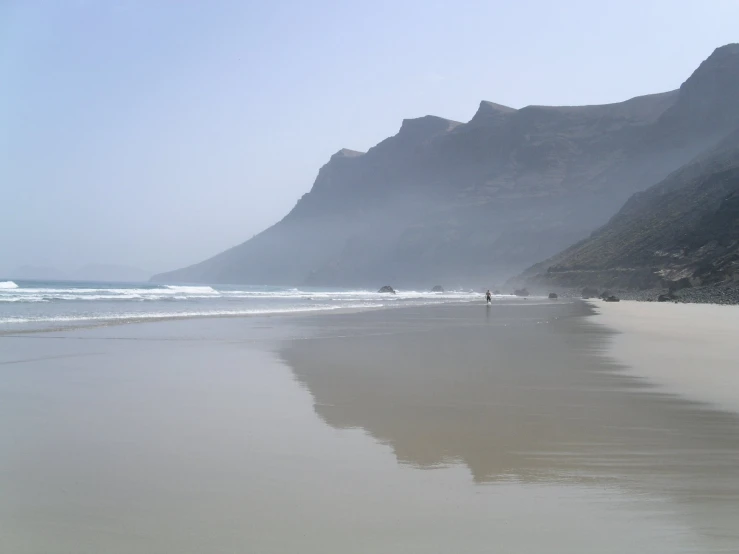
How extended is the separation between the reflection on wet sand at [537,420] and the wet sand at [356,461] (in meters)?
0.03

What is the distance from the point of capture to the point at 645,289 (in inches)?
2350

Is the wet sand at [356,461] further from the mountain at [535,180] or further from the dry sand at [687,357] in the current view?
the mountain at [535,180]

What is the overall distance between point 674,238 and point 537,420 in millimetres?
64375

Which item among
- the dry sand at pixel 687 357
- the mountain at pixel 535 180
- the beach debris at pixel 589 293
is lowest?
the dry sand at pixel 687 357

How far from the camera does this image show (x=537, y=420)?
7016 mm

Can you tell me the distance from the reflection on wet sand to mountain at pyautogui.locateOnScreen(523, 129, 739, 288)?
3981 cm

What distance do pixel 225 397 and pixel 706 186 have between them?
74.1m

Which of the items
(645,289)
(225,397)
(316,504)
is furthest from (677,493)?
(645,289)

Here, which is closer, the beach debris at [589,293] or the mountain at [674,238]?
the mountain at [674,238]

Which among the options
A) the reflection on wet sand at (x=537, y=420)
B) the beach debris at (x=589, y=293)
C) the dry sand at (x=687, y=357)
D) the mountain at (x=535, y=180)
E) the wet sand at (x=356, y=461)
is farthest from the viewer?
the mountain at (x=535, y=180)

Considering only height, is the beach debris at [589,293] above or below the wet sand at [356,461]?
above

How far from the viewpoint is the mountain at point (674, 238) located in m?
52.9

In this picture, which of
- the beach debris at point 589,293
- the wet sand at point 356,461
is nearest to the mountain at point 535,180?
the beach debris at point 589,293

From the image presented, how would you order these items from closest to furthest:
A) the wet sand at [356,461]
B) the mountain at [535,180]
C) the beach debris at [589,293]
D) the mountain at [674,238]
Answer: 1. the wet sand at [356,461]
2. the mountain at [674,238]
3. the beach debris at [589,293]
4. the mountain at [535,180]
